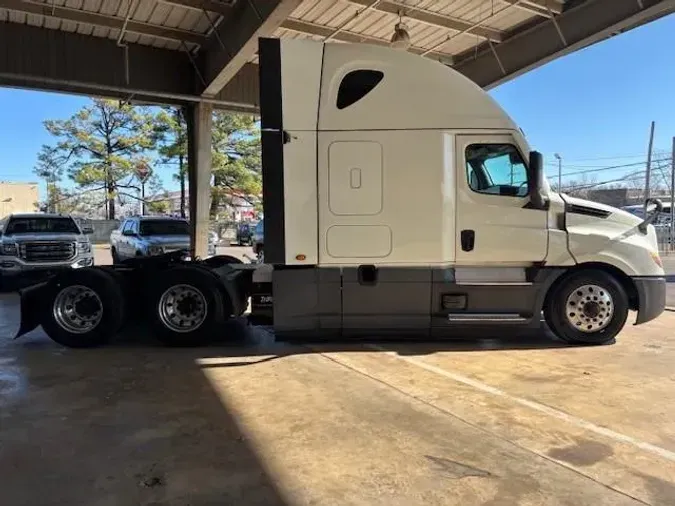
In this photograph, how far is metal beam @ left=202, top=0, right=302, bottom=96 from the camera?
10.7 m

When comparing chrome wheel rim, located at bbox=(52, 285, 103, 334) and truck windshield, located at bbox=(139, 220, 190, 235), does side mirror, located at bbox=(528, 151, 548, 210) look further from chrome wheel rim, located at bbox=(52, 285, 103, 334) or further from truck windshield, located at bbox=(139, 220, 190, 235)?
truck windshield, located at bbox=(139, 220, 190, 235)

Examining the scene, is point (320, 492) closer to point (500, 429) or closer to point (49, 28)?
point (500, 429)

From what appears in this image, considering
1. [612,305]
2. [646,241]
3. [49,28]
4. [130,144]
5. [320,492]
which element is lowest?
[320,492]

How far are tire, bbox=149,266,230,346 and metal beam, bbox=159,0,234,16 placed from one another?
715cm

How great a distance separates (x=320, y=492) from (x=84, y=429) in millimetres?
2204

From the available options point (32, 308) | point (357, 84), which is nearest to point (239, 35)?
point (357, 84)

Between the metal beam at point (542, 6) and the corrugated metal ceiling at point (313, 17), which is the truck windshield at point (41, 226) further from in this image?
the metal beam at point (542, 6)

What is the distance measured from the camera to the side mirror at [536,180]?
280 inches

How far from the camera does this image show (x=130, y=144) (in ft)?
146

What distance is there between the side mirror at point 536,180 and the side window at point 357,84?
2.19 metres

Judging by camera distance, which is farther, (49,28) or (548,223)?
(49,28)

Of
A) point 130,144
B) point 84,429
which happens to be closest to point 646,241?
point 84,429

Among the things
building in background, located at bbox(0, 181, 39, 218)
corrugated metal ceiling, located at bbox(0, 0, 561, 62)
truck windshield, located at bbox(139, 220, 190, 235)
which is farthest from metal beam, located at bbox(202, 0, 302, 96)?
building in background, located at bbox(0, 181, 39, 218)

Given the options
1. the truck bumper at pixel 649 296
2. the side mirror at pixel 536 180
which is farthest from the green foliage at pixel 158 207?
the truck bumper at pixel 649 296
